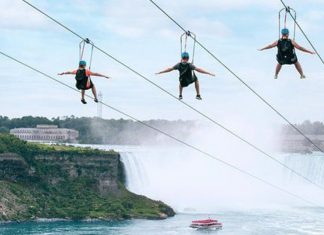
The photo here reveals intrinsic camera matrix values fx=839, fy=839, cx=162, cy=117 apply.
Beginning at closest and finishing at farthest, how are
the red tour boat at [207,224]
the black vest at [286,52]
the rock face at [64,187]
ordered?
the black vest at [286,52]
the red tour boat at [207,224]
the rock face at [64,187]

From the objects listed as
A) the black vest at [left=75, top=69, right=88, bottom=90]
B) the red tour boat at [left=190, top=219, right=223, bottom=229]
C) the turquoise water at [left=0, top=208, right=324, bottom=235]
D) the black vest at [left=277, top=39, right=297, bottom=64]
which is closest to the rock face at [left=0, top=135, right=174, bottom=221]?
the turquoise water at [left=0, top=208, right=324, bottom=235]

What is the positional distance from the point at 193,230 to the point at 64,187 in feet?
102

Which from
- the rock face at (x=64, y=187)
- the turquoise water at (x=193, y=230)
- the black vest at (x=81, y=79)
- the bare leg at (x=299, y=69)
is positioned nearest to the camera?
the bare leg at (x=299, y=69)

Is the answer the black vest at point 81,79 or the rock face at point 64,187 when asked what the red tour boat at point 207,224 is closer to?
the rock face at point 64,187

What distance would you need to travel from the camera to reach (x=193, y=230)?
93.1m

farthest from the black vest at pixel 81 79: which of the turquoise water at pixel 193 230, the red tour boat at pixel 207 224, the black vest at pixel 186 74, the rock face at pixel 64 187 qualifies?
the rock face at pixel 64 187

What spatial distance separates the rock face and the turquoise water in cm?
381

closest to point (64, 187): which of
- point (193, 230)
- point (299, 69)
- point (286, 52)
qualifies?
point (193, 230)

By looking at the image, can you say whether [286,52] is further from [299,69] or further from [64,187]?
[64,187]

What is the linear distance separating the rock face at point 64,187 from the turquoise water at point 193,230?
381cm

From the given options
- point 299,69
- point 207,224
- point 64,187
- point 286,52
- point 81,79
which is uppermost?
point 286,52

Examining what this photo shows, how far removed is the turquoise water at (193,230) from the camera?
294 feet

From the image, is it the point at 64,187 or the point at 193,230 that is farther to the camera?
the point at 64,187

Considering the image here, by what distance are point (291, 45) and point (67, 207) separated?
3669 inches
